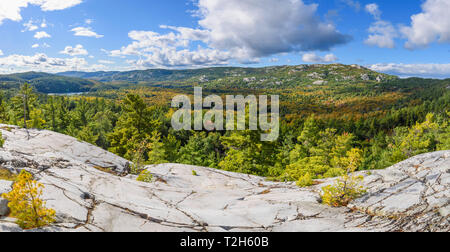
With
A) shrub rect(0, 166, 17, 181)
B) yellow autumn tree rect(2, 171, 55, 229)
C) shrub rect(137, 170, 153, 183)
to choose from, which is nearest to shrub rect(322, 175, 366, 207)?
yellow autumn tree rect(2, 171, 55, 229)

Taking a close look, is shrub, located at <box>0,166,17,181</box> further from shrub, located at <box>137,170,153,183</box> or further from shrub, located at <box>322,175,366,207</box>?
shrub, located at <box>322,175,366,207</box>

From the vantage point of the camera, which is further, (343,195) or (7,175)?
(343,195)

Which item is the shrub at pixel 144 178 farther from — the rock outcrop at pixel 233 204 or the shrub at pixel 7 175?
the shrub at pixel 7 175

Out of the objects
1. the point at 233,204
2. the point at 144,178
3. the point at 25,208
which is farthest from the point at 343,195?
the point at 144,178

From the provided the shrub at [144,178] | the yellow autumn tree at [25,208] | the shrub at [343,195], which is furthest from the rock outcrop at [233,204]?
the shrub at [144,178]

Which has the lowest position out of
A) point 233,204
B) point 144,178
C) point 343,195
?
point 233,204

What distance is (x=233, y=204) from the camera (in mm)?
10898

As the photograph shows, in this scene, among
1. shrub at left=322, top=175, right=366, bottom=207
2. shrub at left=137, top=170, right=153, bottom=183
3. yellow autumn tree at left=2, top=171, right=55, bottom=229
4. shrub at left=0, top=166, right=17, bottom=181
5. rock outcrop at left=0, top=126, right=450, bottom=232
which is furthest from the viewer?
shrub at left=137, top=170, right=153, bottom=183

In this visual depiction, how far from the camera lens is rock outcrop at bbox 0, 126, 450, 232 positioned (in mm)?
7211

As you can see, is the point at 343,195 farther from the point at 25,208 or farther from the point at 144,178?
the point at 144,178

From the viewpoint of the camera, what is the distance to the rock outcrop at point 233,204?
284 inches
